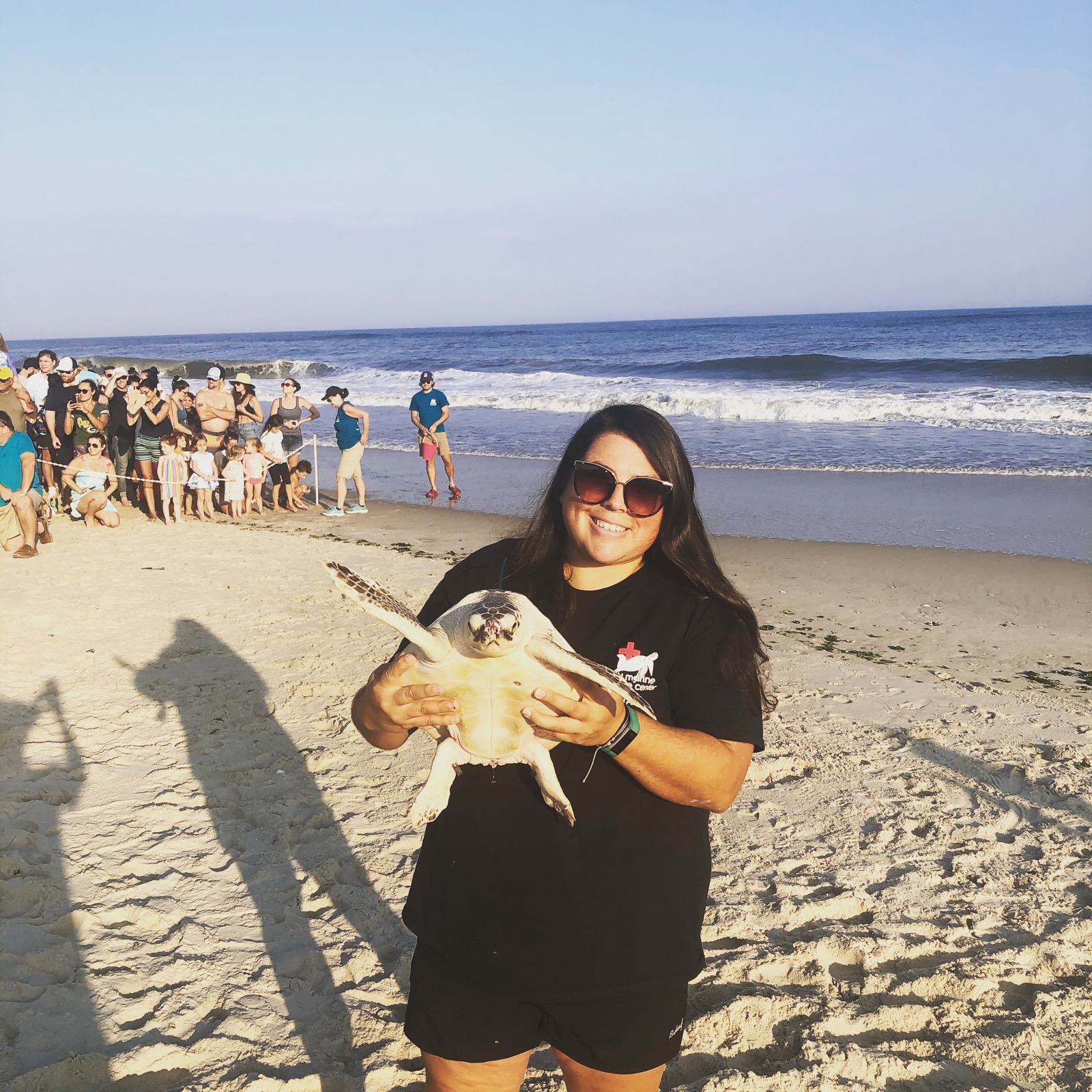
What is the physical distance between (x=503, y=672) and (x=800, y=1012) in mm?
1934

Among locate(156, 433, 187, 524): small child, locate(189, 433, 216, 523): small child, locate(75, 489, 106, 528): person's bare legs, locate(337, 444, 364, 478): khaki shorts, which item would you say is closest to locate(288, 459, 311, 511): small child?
locate(337, 444, 364, 478): khaki shorts

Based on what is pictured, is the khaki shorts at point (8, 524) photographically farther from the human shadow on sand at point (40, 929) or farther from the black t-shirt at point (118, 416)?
the human shadow on sand at point (40, 929)

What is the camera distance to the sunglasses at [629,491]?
179 cm

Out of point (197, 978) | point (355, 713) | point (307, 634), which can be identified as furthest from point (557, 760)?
point (307, 634)

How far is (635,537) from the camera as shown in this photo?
1828 millimetres

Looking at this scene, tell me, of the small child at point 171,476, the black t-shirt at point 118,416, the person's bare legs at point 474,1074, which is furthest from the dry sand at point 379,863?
the black t-shirt at point 118,416

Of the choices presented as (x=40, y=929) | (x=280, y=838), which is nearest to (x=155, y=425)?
(x=280, y=838)

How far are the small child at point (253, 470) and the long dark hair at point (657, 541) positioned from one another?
9.50 metres

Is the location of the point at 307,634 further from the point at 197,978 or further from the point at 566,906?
the point at 566,906

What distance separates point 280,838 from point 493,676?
8.26 feet

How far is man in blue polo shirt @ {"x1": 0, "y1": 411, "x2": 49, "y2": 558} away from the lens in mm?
8055

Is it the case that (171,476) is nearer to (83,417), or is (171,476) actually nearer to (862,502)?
(83,417)

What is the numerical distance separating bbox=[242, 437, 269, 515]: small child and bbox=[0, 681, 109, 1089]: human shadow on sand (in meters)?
6.48

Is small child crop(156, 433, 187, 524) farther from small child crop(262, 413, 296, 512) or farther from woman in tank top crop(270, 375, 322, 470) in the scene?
woman in tank top crop(270, 375, 322, 470)
